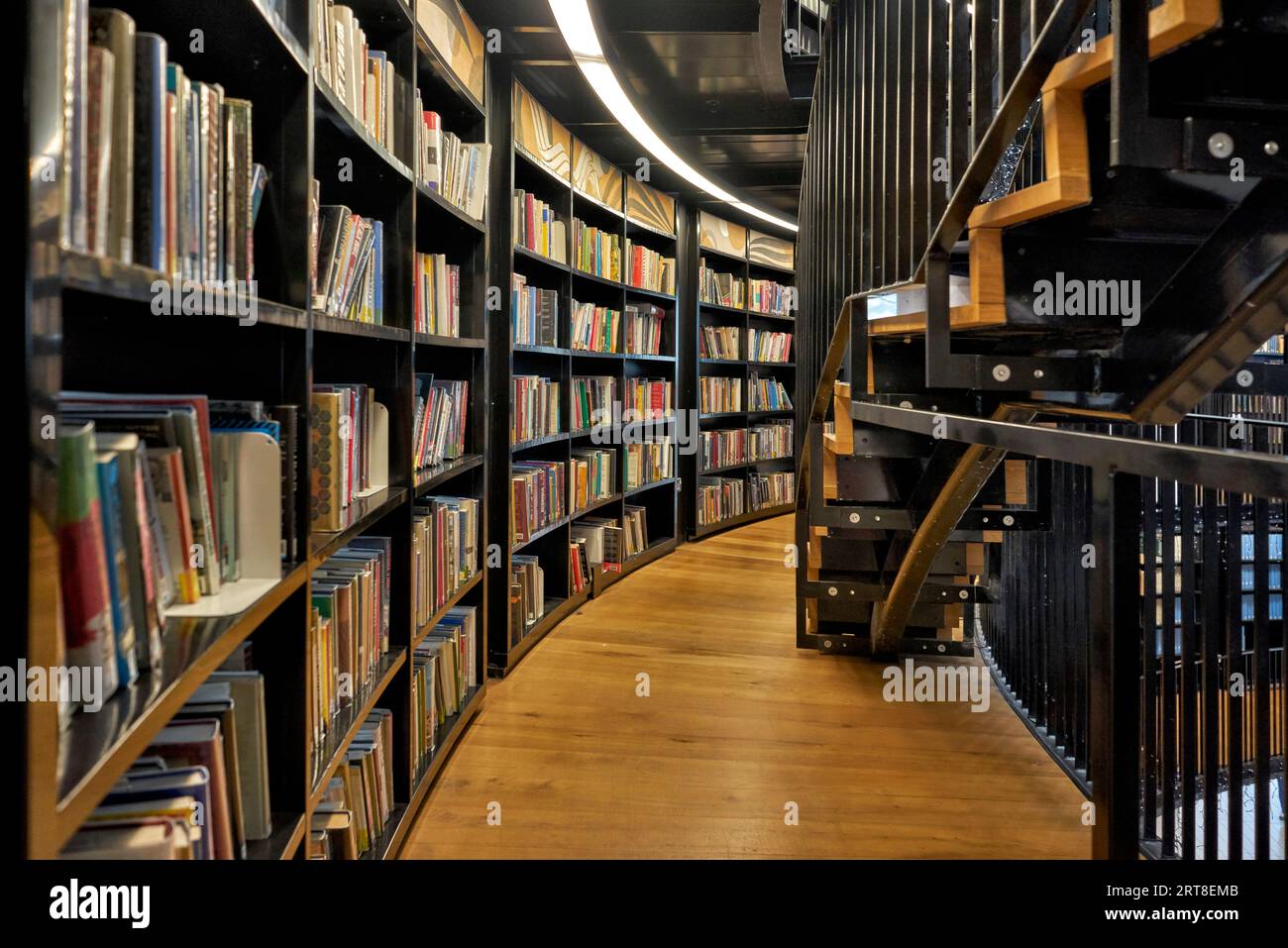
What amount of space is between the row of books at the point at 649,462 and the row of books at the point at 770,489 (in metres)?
1.41

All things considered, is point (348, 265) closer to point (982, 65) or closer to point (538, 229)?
point (982, 65)

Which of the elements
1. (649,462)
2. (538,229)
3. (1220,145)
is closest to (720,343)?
(649,462)

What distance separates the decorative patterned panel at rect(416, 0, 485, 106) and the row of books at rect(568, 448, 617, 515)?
1.92m

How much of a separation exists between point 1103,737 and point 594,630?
3070mm

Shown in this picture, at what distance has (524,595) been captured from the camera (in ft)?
12.2

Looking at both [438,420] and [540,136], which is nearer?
[438,420]

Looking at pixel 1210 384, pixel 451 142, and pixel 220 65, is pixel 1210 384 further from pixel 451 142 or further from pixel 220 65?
pixel 451 142

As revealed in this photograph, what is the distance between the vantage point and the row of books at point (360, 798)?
1.67 m

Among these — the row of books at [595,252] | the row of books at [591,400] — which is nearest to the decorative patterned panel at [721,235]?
the row of books at [595,252]

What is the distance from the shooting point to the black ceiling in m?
3.20

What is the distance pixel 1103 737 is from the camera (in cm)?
115

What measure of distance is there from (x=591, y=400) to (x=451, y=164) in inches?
83.1

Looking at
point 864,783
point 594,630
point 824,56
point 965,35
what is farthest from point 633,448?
point 965,35

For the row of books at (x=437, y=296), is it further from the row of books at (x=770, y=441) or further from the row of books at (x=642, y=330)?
the row of books at (x=770, y=441)
